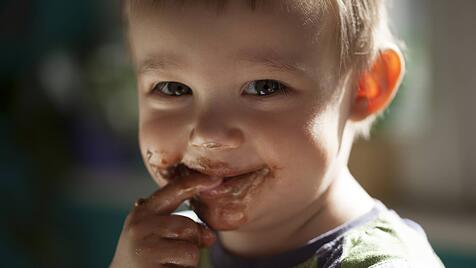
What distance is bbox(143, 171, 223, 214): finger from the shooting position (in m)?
0.80

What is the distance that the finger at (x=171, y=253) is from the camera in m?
0.80

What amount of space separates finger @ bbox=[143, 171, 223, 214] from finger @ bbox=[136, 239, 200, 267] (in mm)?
41

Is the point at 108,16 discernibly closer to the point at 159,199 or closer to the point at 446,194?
the point at 446,194

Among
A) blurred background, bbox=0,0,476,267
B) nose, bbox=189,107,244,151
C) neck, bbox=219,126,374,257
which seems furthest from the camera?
blurred background, bbox=0,0,476,267

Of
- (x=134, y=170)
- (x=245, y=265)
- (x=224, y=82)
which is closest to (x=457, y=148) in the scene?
(x=134, y=170)

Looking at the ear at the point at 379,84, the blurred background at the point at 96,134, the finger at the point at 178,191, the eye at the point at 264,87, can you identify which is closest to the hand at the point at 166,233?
the finger at the point at 178,191

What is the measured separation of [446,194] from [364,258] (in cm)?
122

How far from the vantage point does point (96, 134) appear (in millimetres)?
2334

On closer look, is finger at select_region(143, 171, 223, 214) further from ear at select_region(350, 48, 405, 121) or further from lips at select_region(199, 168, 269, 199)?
ear at select_region(350, 48, 405, 121)

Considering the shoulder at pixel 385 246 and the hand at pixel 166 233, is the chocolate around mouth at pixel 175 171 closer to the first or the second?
the hand at pixel 166 233

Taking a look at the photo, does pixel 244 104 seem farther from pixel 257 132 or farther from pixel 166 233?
pixel 166 233

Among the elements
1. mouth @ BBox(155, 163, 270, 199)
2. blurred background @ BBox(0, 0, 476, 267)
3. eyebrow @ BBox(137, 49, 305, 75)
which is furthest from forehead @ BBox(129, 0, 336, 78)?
blurred background @ BBox(0, 0, 476, 267)

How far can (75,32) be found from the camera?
2.46 meters

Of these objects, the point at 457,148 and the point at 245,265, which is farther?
the point at 457,148
